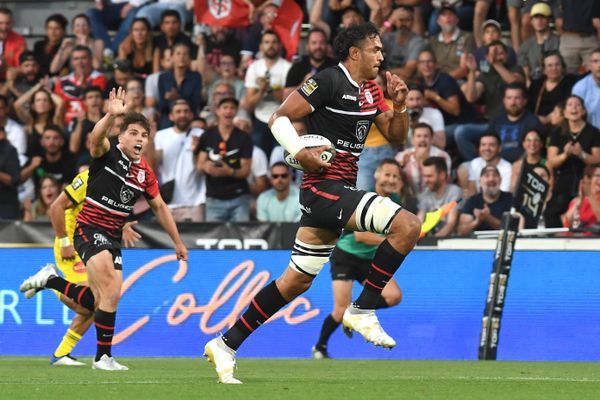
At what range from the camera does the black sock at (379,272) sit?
870 cm

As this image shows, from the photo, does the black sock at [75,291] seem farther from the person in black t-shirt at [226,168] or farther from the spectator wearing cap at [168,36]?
the spectator wearing cap at [168,36]

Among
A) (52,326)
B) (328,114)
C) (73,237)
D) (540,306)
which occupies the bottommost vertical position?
(52,326)

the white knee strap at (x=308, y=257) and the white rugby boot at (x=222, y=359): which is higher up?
the white knee strap at (x=308, y=257)

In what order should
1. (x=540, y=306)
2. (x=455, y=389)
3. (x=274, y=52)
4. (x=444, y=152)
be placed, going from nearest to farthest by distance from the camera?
(x=455, y=389) < (x=540, y=306) < (x=444, y=152) < (x=274, y=52)

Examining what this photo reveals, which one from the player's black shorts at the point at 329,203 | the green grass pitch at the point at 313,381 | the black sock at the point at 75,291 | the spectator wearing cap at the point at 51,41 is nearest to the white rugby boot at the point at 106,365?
the green grass pitch at the point at 313,381

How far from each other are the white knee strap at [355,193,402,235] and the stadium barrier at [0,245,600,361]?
574cm

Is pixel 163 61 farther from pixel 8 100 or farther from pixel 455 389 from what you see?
pixel 455 389

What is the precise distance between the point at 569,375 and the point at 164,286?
588 centimetres

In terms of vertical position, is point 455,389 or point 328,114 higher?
point 328,114

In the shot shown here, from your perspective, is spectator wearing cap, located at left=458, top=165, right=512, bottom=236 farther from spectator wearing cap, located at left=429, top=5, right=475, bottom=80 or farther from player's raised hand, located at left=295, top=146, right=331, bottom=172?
player's raised hand, located at left=295, top=146, right=331, bottom=172

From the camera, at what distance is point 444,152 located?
55.0ft

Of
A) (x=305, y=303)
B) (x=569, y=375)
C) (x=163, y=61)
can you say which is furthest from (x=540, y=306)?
(x=163, y=61)

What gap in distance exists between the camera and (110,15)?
20.5 meters

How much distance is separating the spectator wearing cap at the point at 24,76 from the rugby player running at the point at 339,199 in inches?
444
